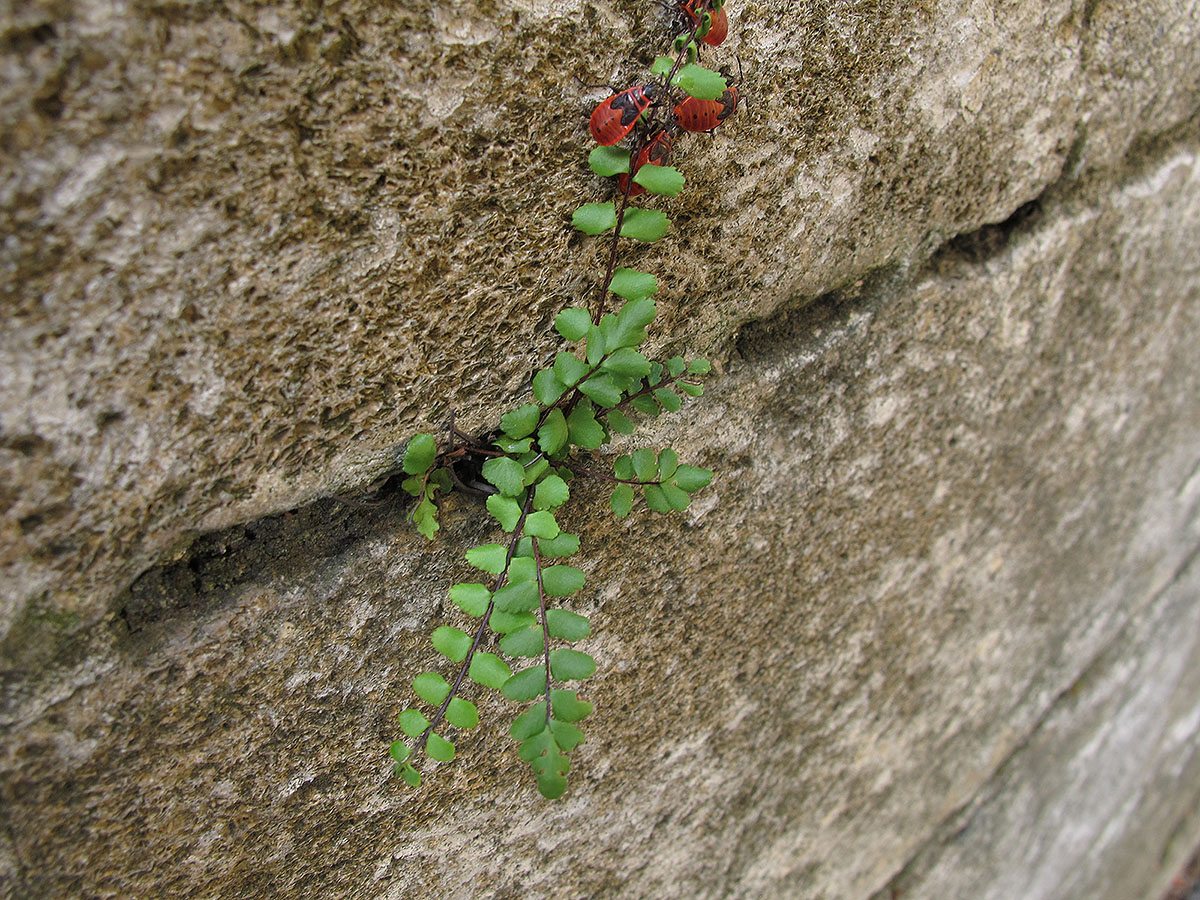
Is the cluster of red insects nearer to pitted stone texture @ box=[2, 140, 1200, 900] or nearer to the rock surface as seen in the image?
the rock surface

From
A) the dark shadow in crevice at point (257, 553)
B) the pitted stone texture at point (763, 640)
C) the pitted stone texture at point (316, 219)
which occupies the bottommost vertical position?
the pitted stone texture at point (763, 640)

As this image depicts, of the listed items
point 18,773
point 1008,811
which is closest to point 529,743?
point 18,773

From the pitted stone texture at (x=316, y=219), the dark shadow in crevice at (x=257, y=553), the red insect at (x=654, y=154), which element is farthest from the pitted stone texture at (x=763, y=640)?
the red insect at (x=654, y=154)

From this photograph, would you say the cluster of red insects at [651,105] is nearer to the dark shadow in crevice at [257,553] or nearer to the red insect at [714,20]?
the red insect at [714,20]

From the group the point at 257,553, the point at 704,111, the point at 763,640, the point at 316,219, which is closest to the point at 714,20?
the point at 704,111

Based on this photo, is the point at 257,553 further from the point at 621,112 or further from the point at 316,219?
the point at 621,112

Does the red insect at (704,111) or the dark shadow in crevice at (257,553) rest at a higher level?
the red insect at (704,111)

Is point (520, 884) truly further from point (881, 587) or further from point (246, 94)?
point (246, 94)

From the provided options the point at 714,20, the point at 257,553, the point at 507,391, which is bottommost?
the point at 257,553
